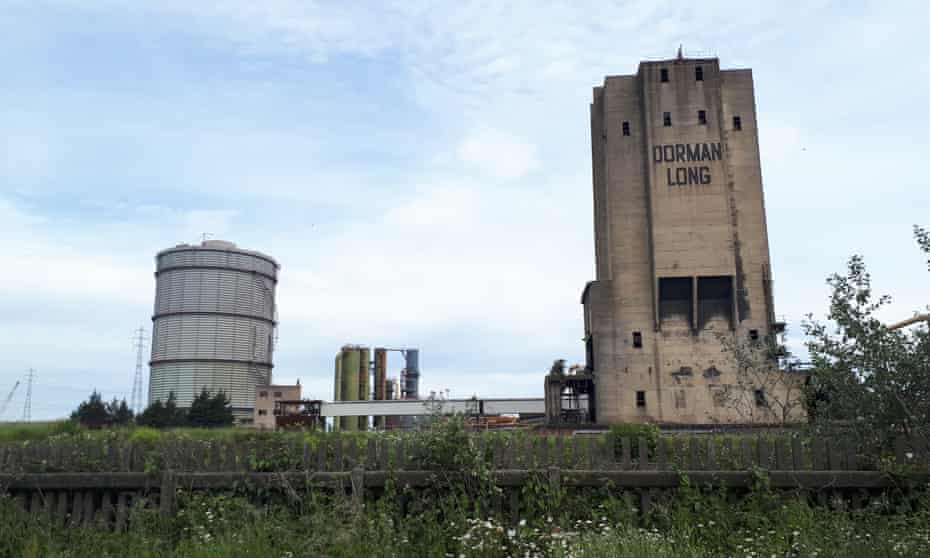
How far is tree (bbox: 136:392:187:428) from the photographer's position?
78312 millimetres

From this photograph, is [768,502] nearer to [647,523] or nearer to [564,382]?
[647,523]

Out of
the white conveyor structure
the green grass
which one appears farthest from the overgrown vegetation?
the white conveyor structure

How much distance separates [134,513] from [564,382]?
48.7 meters

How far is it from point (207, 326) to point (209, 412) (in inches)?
505

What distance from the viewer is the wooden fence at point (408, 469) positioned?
28.6 feet

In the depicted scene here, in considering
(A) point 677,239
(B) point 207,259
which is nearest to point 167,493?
(A) point 677,239

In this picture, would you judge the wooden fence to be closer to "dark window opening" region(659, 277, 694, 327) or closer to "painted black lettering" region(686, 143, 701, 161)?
"dark window opening" region(659, 277, 694, 327)

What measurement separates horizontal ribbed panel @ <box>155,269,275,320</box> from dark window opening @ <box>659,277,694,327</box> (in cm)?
6232

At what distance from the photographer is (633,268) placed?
52.3m

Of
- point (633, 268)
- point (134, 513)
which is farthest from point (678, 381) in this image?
point (134, 513)

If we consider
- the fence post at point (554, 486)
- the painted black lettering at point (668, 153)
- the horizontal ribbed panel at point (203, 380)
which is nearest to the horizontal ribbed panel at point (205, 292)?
the horizontal ribbed panel at point (203, 380)

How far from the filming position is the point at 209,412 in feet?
274

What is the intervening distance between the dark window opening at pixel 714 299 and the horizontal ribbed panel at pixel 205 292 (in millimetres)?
64569

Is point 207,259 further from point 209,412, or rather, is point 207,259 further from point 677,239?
point 677,239
